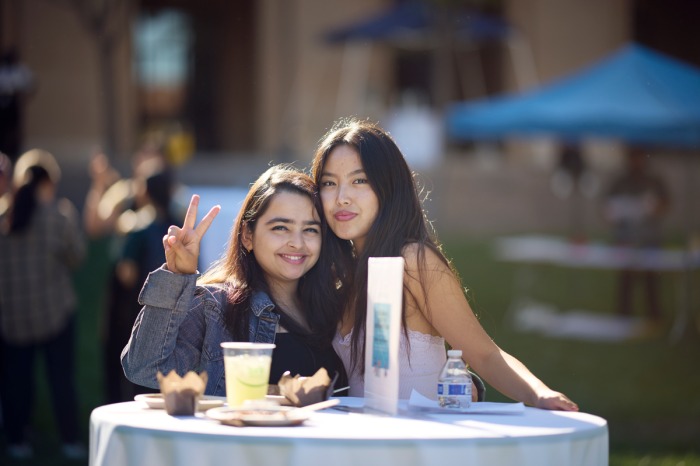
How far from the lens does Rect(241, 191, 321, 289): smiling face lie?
147 inches

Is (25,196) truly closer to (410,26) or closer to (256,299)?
(256,299)

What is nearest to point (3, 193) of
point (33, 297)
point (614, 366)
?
point (33, 297)

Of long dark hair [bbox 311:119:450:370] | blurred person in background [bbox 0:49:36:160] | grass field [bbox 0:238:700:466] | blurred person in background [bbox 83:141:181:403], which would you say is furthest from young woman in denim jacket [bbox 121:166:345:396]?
blurred person in background [bbox 0:49:36:160]

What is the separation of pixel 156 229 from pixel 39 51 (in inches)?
497

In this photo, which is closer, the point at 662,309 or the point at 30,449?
the point at 30,449

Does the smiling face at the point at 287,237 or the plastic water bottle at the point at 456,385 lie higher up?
the smiling face at the point at 287,237

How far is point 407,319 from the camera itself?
148 inches

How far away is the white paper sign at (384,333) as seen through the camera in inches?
120

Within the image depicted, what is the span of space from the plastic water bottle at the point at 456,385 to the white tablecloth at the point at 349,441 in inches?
6.3

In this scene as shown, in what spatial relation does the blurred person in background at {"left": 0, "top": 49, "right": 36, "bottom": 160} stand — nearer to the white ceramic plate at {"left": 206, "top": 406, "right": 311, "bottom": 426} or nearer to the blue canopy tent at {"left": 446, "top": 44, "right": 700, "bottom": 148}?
the blue canopy tent at {"left": 446, "top": 44, "right": 700, "bottom": 148}

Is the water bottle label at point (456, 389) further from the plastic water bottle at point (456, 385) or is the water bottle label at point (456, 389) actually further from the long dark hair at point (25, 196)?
the long dark hair at point (25, 196)

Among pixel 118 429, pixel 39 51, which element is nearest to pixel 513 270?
pixel 39 51

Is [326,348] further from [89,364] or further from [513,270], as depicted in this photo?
[513,270]

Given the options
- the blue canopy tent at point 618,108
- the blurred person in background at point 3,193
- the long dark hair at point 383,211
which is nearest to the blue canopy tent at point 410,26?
the blue canopy tent at point 618,108
